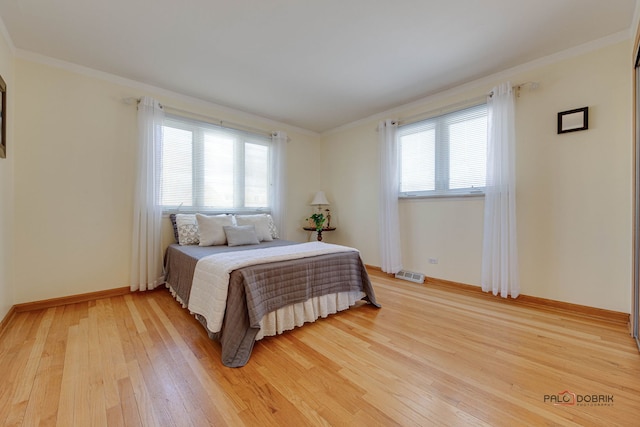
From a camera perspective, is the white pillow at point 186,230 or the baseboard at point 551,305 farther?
the white pillow at point 186,230

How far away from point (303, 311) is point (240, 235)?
1378 mm

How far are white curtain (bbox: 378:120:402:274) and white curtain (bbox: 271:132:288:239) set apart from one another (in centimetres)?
160

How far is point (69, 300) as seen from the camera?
270cm

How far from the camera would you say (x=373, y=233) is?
4203 mm

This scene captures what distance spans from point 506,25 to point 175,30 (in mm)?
2746

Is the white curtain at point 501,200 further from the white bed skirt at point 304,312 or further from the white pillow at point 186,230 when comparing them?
the white pillow at point 186,230

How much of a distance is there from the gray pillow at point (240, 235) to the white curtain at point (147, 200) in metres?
0.85

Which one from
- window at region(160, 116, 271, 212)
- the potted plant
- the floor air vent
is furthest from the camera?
the potted plant

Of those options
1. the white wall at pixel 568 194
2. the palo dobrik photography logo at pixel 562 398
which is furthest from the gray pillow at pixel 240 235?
the palo dobrik photography logo at pixel 562 398

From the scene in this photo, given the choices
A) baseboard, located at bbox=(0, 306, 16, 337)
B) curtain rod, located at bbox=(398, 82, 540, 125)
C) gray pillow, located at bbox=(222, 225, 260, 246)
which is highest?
curtain rod, located at bbox=(398, 82, 540, 125)

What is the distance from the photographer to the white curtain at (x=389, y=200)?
3719 millimetres

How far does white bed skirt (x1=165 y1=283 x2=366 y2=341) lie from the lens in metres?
2.04

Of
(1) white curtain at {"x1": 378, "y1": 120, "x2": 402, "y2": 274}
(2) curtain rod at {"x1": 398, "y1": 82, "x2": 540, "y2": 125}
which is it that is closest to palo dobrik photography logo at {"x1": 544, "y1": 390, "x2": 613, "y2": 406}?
(1) white curtain at {"x1": 378, "y1": 120, "x2": 402, "y2": 274}

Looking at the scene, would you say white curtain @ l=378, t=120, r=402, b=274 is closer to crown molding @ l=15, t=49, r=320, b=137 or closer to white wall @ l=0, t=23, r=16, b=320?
crown molding @ l=15, t=49, r=320, b=137
